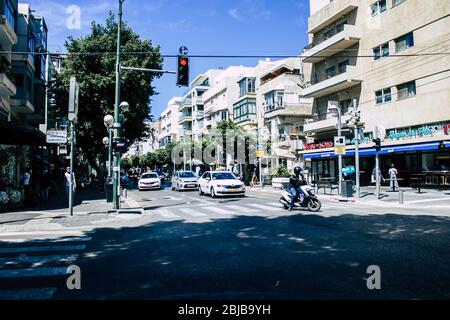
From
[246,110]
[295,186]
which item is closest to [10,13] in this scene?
[295,186]

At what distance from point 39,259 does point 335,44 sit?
31.8 meters

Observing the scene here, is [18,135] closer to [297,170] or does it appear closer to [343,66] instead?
[297,170]

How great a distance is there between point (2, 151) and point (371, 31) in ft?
92.1

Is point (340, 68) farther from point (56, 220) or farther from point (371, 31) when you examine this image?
point (56, 220)

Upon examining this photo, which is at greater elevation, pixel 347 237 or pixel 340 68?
pixel 340 68

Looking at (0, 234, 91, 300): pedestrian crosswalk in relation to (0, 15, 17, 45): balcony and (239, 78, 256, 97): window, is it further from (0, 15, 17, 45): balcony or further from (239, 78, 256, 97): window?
(239, 78, 256, 97): window

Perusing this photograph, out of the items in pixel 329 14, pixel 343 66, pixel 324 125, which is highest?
pixel 329 14

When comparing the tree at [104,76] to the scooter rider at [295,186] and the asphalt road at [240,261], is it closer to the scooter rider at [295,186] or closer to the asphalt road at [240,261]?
the scooter rider at [295,186]

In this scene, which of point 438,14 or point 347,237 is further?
point 438,14

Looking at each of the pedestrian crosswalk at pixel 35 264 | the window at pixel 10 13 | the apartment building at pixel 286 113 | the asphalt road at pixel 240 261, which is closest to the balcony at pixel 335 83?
the apartment building at pixel 286 113

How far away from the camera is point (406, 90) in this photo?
26.5m

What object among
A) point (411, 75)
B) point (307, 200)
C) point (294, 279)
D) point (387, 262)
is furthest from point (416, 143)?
point (294, 279)

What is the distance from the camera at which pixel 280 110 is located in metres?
39.3

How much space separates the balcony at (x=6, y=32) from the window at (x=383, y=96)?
2669cm
